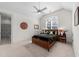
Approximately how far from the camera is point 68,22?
8.02 m

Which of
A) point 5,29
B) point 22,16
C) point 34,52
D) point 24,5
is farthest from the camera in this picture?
point 22,16

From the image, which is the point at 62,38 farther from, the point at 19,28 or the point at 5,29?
the point at 5,29

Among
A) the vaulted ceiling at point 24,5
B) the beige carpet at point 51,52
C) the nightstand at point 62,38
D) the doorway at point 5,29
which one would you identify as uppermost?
the vaulted ceiling at point 24,5

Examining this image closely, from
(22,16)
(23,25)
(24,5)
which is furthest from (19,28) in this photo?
(24,5)

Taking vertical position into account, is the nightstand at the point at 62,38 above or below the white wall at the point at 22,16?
below

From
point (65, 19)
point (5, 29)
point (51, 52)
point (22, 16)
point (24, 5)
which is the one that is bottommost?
point (51, 52)

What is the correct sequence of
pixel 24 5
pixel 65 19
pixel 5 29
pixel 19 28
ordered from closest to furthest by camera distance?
pixel 24 5, pixel 5 29, pixel 19 28, pixel 65 19

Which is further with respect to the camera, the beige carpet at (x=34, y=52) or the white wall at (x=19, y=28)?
the white wall at (x=19, y=28)

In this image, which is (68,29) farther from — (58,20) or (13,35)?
(13,35)

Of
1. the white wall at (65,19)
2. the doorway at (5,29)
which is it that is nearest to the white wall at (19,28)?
the doorway at (5,29)

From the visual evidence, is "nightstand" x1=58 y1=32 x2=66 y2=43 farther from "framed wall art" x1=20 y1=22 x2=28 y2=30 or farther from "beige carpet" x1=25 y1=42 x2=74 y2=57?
"framed wall art" x1=20 y1=22 x2=28 y2=30

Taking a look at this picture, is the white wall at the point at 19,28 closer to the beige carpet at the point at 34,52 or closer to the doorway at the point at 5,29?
the doorway at the point at 5,29

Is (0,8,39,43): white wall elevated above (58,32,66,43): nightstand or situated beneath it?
elevated above

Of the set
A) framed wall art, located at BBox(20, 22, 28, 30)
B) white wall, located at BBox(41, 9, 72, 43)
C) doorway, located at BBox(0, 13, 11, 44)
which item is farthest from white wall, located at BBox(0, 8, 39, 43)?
white wall, located at BBox(41, 9, 72, 43)
